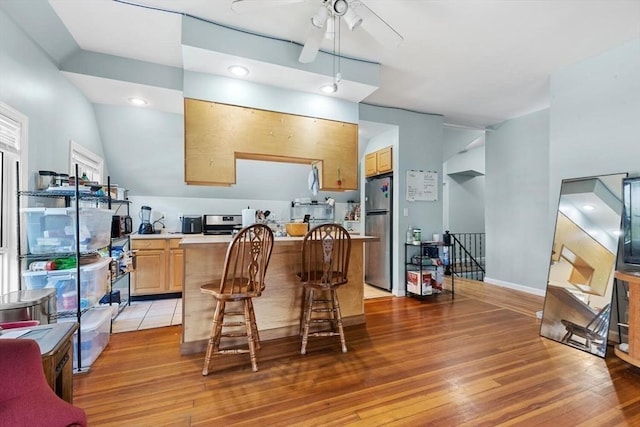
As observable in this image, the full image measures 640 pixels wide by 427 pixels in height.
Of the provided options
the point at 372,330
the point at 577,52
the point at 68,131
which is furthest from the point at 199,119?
Answer: the point at 577,52

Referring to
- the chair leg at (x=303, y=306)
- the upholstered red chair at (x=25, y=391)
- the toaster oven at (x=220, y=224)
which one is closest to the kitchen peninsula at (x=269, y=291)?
the chair leg at (x=303, y=306)

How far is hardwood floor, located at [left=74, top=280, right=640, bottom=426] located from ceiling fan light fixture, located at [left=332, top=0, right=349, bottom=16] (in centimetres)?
257

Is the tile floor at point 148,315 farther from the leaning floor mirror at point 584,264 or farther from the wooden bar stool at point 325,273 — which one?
the leaning floor mirror at point 584,264

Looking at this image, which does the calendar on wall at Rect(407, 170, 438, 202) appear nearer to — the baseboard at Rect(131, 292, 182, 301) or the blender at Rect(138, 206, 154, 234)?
the baseboard at Rect(131, 292, 182, 301)

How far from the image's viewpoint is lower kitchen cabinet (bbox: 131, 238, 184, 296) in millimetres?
3904

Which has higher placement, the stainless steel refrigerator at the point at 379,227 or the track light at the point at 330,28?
the track light at the point at 330,28

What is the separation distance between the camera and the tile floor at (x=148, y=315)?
10.1ft

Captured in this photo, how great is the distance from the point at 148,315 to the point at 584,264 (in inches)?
185

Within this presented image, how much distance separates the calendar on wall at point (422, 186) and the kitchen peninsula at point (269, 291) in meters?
1.73

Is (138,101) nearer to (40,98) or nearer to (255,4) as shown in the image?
(40,98)

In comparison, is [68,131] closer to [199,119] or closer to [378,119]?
[199,119]

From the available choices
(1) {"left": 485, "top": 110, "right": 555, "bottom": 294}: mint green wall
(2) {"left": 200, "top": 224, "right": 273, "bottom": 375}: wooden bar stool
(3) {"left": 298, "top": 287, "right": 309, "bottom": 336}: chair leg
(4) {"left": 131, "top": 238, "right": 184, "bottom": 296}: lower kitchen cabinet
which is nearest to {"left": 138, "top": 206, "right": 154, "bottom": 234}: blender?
(4) {"left": 131, "top": 238, "right": 184, "bottom": 296}: lower kitchen cabinet

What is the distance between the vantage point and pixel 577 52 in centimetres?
289

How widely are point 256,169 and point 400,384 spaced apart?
3.73m
